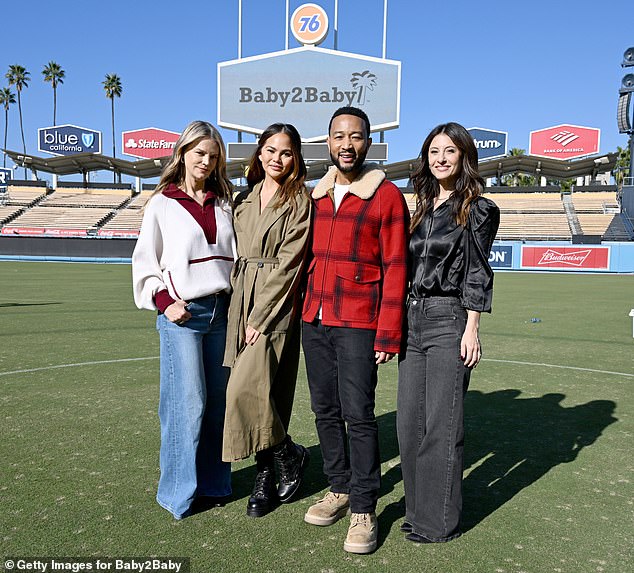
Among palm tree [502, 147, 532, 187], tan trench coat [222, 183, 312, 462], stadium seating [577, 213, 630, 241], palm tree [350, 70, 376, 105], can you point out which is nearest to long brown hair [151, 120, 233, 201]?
tan trench coat [222, 183, 312, 462]

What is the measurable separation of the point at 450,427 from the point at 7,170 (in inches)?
2336

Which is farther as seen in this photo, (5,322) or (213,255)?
(5,322)

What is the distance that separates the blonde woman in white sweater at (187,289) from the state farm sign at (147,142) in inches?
2062

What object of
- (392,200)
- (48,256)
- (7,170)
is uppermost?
(7,170)

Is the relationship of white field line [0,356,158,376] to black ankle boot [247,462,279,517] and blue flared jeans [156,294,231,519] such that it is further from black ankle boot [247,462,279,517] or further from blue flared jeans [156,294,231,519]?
black ankle boot [247,462,279,517]

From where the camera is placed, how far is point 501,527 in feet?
10.0

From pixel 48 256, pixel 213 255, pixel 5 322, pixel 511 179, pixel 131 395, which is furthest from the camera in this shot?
pixel 511 179

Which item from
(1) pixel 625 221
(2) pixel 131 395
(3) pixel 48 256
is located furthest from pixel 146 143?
(2) pixel 131 395

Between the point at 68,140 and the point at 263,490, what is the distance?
58292 millimetres

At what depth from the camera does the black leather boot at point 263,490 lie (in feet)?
10.4

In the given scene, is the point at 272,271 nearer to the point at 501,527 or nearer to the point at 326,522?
the point at 326,522

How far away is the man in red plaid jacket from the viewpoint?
9.43 feet

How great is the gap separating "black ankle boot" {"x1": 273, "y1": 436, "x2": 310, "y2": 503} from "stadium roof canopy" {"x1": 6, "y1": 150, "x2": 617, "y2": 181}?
1585 inches

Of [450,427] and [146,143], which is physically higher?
[146,143]
